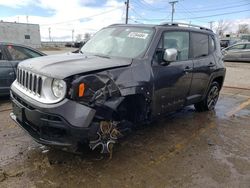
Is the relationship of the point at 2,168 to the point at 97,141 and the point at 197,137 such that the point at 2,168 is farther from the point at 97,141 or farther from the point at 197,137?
the point at 197,137

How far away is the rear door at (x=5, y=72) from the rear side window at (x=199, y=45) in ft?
14.2

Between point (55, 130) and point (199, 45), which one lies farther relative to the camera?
point (199, 45)

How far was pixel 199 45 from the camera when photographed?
18.6ft

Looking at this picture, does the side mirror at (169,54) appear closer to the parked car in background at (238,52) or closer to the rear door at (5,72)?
the rear door at (5,72)

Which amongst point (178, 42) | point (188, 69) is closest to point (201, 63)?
point (188, 69)

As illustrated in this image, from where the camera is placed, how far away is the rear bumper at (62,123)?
3.06m

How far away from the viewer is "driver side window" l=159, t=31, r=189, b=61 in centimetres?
456

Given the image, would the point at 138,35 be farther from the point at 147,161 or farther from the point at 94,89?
the point at 147,161

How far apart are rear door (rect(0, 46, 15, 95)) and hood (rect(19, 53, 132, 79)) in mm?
2856

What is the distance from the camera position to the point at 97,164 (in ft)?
12.2

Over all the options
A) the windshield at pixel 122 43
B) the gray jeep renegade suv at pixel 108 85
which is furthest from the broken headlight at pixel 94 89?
the windshield at pixel 122 43

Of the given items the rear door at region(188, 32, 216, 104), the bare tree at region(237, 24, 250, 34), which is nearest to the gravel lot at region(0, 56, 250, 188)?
the rear door at region(188, 32, 216, 104)

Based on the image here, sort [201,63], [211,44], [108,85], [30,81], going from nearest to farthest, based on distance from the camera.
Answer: [108,85] → [30,81] → [201,63] → [211,44]

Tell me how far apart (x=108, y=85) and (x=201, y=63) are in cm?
288
